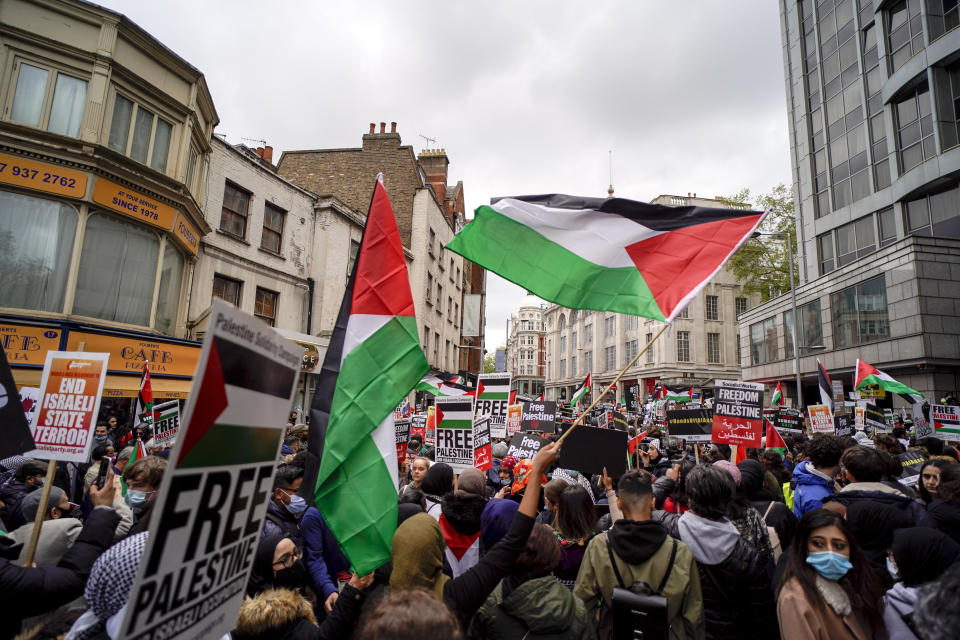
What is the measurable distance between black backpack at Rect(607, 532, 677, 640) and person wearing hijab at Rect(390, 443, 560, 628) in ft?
2.76

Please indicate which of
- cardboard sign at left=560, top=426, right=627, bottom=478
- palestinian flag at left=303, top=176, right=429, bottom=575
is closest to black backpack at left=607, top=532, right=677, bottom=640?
palestinian flag at left=303, top=176, right=429, bottom=575

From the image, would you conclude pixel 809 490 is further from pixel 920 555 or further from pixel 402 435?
pixel 402 435

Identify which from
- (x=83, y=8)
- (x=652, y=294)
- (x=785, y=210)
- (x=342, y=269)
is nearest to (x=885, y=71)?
(x=785, y=210)

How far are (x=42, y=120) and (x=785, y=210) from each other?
149 feet

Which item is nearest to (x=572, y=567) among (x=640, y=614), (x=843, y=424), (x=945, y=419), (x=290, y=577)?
(x=640, y=614)

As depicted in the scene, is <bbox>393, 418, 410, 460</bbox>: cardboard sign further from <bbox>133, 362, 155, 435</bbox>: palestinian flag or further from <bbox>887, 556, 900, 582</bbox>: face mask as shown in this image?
<bbox>887, 556, 900, 582</bbox>: face mask

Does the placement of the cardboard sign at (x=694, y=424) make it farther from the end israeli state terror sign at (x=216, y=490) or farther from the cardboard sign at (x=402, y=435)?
the end israeli state terror sign at (x=216, y=490)

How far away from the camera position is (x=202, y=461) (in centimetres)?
164

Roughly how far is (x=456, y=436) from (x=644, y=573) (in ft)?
11.0

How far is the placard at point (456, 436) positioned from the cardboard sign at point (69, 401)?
11.2ft

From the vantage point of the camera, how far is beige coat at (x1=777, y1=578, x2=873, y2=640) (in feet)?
8.46

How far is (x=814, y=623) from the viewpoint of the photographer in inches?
103

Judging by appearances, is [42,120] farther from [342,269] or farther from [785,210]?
[785,210]

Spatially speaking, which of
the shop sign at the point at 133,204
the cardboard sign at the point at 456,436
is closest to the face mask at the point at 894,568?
the cardboard sign at the point at 456,436
